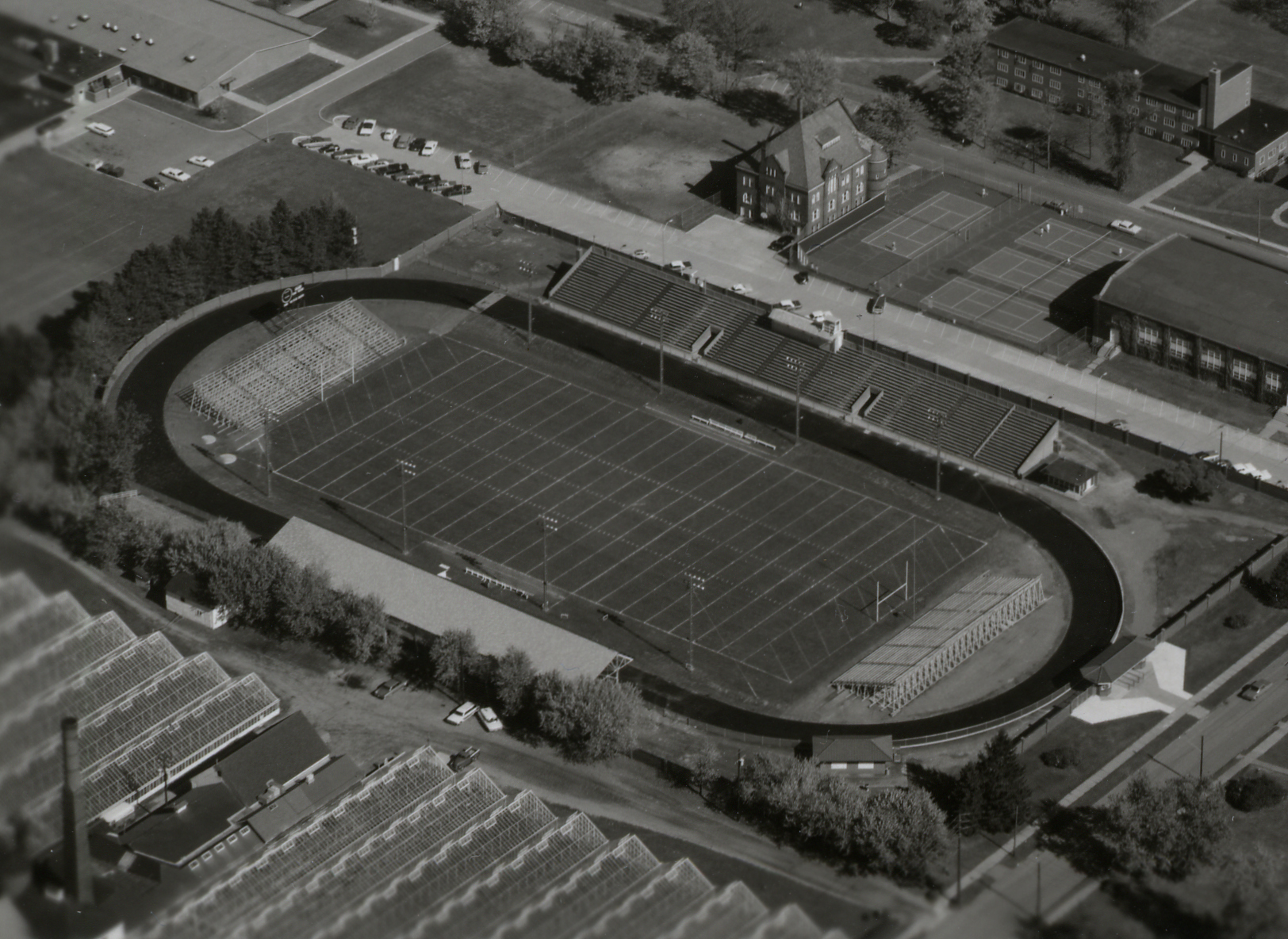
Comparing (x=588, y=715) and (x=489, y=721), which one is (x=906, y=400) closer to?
(x=588, y=715)

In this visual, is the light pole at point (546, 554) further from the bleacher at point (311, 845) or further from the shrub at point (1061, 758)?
the shrub at point (1061, 758)

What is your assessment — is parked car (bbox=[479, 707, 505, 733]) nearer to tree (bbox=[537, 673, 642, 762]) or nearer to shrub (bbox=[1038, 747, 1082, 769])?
tree (bbox=[537, 673, 642, 762])

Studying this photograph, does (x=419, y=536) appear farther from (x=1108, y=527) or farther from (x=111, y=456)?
(x=1108, y=527)

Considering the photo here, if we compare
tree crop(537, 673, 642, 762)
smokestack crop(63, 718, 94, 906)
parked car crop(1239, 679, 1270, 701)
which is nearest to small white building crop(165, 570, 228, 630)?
tree crop(537, 673, 642, 762)

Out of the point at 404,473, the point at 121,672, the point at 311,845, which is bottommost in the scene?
the point at 404,473

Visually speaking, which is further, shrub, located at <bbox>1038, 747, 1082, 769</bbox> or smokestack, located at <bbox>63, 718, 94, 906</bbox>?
shrub, located at <bbox>1038, 747, 1082, 769</bbox>

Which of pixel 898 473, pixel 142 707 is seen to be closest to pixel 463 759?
pixel 142 707
